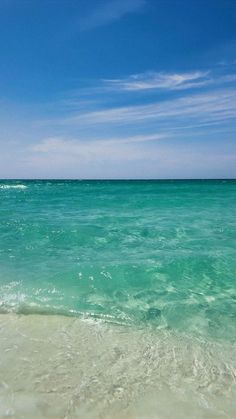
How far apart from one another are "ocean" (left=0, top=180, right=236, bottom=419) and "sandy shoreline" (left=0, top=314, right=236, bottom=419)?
0.01 m

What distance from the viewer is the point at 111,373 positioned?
383 centimetres

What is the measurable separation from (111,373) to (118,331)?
1049 mm

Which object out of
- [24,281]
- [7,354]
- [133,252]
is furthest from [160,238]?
[7,354]

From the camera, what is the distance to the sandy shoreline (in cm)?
332

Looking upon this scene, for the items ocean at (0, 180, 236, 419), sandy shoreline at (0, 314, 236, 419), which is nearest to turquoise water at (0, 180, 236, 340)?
ocean at (0, 180, 236, 419)

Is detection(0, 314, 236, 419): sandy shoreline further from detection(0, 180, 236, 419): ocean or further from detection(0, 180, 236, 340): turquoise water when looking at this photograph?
detection(0, 180, 236, 340): turquoise water

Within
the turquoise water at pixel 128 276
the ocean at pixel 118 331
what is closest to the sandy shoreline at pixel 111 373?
the ocean at pixel 118 331

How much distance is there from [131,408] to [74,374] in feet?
2.55

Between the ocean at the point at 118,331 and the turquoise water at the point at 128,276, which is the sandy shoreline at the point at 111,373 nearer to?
the ocean at the point at 118,331

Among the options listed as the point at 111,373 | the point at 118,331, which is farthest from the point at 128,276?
the point at 111,373

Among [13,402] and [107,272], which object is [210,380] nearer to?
[13,402]

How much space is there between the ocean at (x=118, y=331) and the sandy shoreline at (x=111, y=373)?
0.01 m

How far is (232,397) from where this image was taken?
3.50 m

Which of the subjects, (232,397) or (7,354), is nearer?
(232,397)
